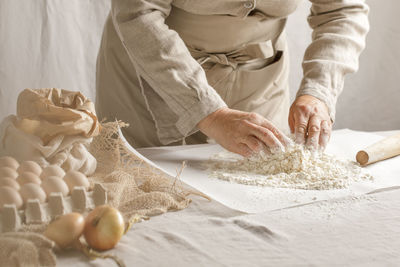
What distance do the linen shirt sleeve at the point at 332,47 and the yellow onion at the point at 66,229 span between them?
2.44 feet

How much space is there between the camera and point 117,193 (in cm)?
76

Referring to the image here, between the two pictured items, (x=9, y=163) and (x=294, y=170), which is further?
(x=294, y=170)

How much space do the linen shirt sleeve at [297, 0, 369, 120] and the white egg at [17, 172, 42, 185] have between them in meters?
0.71

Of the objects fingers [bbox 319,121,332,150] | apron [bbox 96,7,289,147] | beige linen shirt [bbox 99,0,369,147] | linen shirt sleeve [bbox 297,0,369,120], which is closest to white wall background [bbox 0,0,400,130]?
apron [bbox 96,7,289,147]

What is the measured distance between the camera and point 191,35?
4.09 feet

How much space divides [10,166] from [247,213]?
346 millimetres

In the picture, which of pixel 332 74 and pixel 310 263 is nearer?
pixel 310 263

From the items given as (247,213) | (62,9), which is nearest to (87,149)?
(247,213)

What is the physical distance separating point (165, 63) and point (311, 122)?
0.33 metres

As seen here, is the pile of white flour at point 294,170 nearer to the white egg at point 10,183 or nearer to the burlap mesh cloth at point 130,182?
the burlap mesh cloth at point 130,182

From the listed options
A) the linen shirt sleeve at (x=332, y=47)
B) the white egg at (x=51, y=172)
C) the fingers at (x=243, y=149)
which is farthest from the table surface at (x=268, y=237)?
the linen shirt sleeve at (x=332, y=47)

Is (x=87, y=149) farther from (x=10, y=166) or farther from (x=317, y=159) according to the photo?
(x=317, y=159)

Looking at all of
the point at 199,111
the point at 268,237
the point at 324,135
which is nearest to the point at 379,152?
the point at 324,135

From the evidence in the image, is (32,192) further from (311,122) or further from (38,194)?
(311,122)
